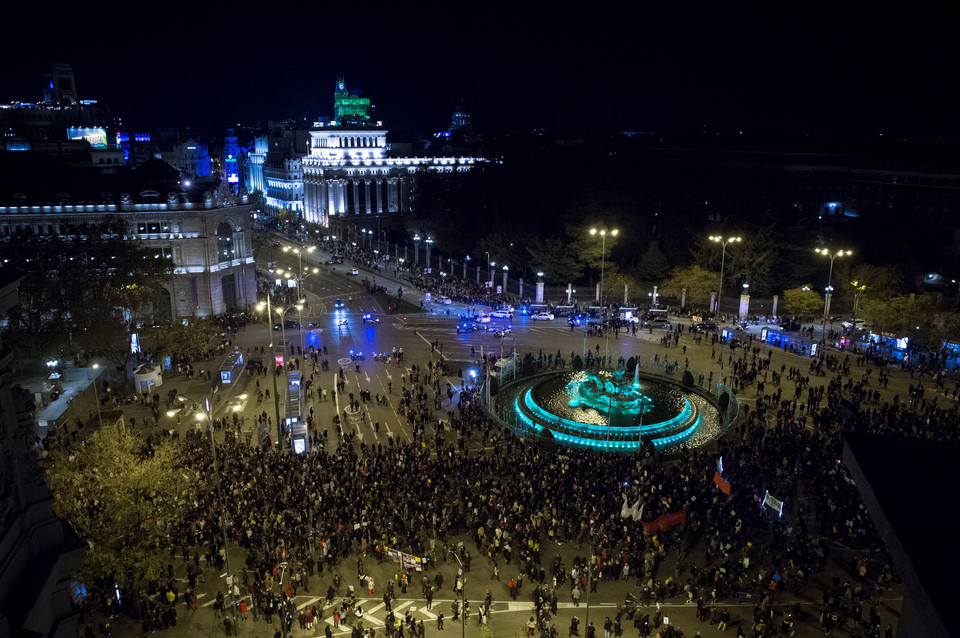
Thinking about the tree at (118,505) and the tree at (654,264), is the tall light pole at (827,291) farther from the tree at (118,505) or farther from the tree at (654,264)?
the tree at (118,505)

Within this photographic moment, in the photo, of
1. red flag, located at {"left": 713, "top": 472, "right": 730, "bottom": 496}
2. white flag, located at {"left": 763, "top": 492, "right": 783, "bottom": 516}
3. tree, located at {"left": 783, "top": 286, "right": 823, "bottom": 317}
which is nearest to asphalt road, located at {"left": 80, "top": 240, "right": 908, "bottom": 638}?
white flag, located at {"left": 763, "top": 492, "right": 783, "bottom": 516}

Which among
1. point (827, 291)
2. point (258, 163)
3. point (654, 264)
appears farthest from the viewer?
point (258, 163)

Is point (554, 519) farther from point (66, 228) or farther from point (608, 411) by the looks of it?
point (66, 228)

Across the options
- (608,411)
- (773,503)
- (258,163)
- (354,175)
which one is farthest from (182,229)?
(258,163)

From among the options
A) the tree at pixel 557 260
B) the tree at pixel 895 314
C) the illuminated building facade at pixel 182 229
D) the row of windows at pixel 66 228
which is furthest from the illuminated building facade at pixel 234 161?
the tree at pixel 895 314

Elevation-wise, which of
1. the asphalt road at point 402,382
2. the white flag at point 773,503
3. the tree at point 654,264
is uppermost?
the tree at point 654,264

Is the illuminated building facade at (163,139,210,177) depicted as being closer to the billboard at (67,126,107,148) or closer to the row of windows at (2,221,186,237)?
the billboard at (67,126,107,148)
